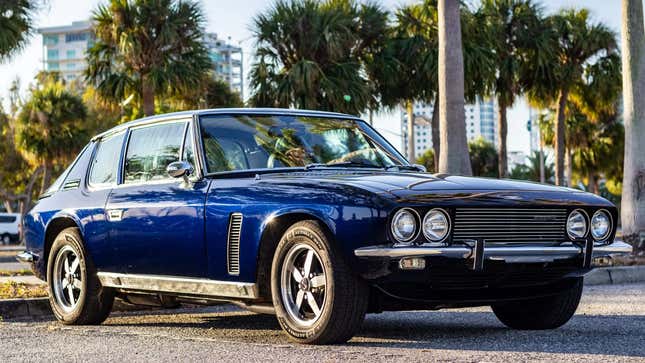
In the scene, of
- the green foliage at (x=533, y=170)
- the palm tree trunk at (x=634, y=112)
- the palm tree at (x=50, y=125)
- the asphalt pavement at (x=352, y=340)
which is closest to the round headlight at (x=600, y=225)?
the asphalt pavement at (x=352, y=340)

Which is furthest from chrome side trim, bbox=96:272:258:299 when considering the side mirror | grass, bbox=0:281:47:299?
grass, bbox=0:281:47:299

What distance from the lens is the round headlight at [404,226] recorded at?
5.65 meters

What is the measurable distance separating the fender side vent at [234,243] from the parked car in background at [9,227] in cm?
5430

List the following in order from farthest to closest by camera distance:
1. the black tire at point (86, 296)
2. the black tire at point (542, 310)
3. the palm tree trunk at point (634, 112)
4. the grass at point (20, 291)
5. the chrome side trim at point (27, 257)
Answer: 1. the palm tree trunk at point (634, 112)
2. the grass at point (20, 291)
3. the chrome side trim at point (27, 257)
4. the black tire at point (86, 296)
5. the black tire at point (542, 310)

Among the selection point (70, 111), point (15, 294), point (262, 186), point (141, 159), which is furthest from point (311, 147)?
point (70, 111)

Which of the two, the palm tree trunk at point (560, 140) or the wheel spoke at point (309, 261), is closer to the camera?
the wheel spoke at point (309, 261)

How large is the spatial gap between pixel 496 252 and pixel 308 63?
75.0 feet

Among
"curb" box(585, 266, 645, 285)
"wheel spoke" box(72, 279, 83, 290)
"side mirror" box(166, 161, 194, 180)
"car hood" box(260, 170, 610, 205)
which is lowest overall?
"curb" box(585, 266, 645, 285)

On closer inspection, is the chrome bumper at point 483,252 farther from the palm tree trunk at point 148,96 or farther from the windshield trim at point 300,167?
→ the palm tree trunk at point 148,96

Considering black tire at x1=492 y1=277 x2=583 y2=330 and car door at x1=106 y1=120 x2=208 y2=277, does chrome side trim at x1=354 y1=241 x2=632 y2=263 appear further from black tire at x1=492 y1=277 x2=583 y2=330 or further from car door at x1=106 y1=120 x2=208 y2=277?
car door at x1=106 y1=120 x2=208 y2=277

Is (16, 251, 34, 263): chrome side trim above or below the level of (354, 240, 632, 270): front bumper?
below

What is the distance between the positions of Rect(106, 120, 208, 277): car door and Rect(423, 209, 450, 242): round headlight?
160 centimetres

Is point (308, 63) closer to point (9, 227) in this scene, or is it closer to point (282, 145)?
point (282, 145)

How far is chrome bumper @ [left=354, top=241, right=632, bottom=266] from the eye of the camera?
5590mm
